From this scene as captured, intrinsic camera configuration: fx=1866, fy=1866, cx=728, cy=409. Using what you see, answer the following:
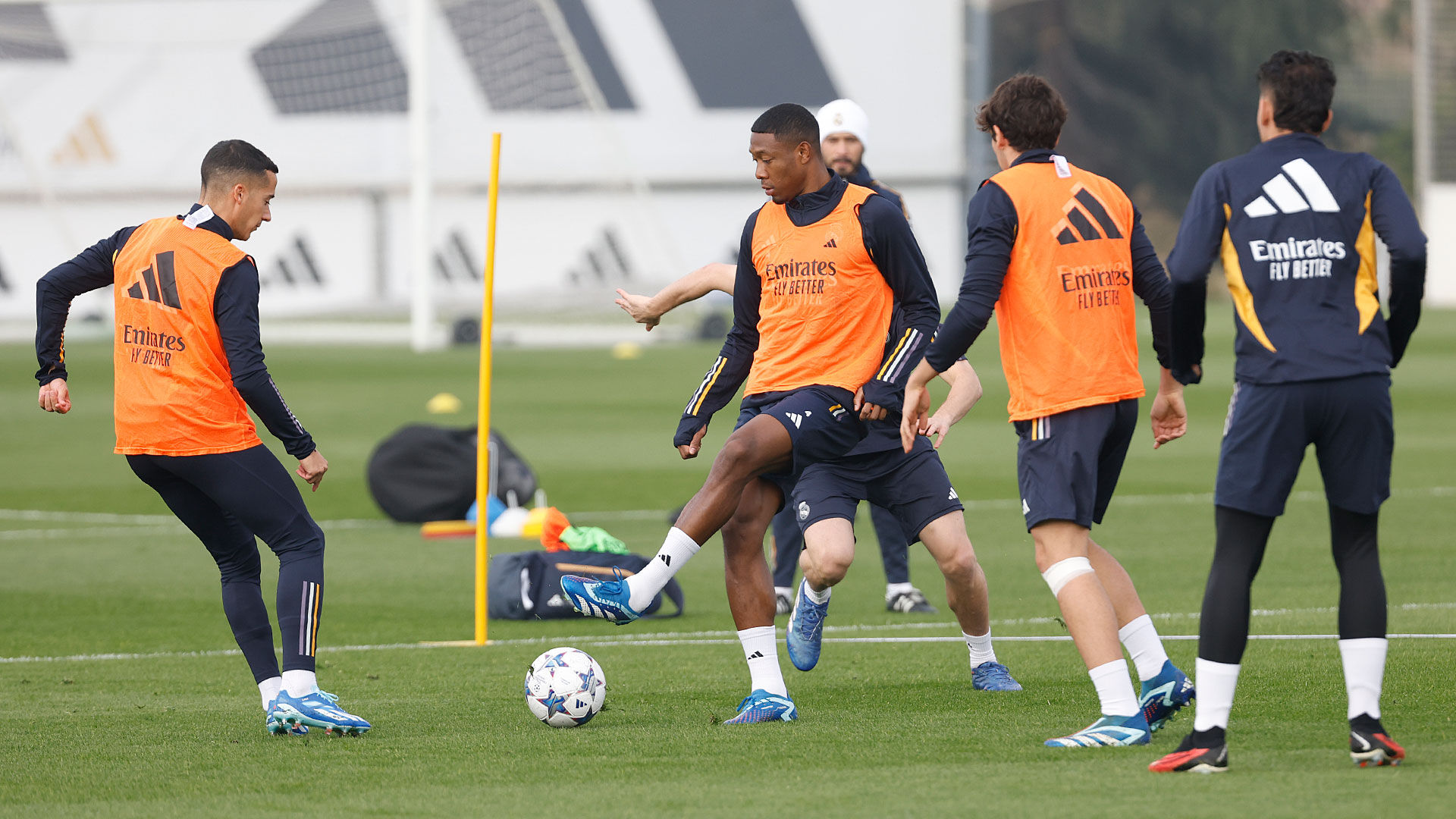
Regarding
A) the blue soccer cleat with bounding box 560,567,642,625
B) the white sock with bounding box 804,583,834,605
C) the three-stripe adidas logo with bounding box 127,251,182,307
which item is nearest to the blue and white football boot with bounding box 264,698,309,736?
the blue soccer cleat with bounding box 560,567,642,625

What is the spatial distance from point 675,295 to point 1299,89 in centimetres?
277

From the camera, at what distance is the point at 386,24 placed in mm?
39438

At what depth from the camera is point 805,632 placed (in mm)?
7000

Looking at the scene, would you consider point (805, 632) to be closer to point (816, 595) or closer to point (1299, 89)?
point (816, 595)

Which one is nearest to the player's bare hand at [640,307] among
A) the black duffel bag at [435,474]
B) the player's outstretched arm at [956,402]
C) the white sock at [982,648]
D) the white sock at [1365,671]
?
the player's outstretched arm at [956,402]

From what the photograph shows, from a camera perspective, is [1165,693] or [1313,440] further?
[1165,693]

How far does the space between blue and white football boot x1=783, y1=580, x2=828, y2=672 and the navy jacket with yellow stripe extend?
7.70 ft

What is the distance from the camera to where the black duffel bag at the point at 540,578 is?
939 cm

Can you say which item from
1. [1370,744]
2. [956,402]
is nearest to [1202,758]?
[1370,744]

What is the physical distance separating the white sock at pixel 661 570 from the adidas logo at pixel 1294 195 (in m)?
2.16

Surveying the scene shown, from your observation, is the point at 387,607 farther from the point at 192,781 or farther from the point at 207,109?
the point at 207,109

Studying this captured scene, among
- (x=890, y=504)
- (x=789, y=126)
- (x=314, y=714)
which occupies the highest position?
(x=789, y=126)

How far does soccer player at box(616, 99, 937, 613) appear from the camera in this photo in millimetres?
7219

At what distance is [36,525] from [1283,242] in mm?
11870
